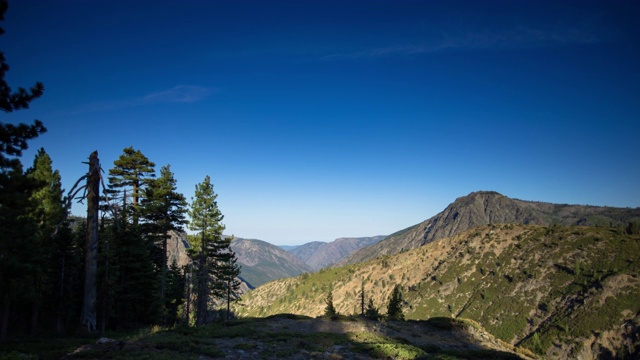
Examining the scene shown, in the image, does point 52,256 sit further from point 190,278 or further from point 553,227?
point 553,227

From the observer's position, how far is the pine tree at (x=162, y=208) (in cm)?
3241

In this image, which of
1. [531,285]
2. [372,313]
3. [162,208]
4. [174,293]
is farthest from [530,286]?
[162,208]

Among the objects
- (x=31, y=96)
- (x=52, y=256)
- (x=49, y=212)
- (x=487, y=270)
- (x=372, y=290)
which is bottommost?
(x=372, y=290)

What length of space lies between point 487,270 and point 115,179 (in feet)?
517

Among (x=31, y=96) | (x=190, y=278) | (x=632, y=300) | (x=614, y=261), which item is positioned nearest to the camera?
(x=31, y=96)

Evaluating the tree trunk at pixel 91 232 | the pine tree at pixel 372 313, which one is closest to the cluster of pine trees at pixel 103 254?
the tree trunk at pixel 91 232

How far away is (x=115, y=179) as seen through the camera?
33.0 meters

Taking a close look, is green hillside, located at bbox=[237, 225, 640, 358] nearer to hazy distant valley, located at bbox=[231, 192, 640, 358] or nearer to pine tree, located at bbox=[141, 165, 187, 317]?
hazy distant valley, located at bbox=[231, 192, 640, 358]

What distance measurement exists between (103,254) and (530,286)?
491 ft

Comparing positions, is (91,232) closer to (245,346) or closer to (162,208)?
(245,346)

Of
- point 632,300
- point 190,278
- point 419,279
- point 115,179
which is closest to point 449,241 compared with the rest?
point 419,279

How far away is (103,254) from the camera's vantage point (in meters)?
25.8

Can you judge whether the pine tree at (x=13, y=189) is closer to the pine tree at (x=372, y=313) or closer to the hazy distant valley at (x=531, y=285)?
the pine tree at (x=372, y=313)

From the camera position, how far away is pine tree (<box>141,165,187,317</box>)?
3241cm
